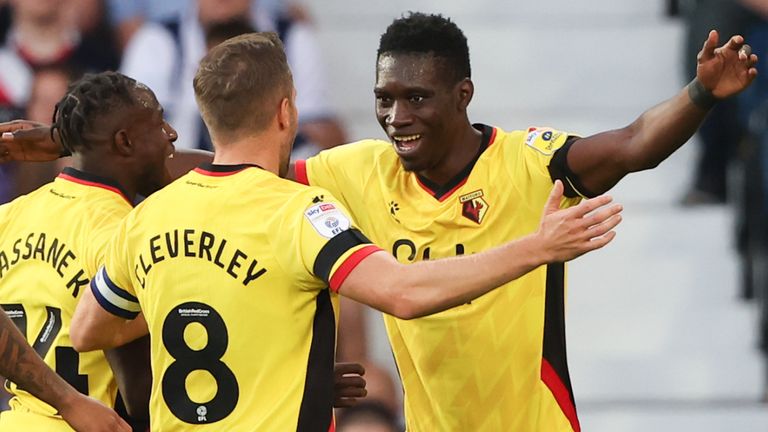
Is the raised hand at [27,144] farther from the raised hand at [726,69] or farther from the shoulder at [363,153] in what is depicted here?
the raised hand at [726,69]

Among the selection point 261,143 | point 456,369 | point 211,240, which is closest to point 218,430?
point 211,240

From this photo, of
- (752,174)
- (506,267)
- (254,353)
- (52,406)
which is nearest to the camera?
(506,267)

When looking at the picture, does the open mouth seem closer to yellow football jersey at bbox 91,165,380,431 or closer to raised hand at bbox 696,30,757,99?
yellow football jersey at bbox 91,165,380,431

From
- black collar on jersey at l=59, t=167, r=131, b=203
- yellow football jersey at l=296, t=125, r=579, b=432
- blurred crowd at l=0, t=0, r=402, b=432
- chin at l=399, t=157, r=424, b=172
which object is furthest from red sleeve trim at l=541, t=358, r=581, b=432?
blurred crowd at l=0, t=0, r=402, b=432

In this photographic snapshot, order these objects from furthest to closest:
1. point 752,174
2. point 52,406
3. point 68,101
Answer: point 752,174, point 68,101, point 52,406

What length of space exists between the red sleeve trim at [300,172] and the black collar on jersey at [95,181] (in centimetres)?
63

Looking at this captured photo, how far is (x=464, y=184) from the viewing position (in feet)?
15.9

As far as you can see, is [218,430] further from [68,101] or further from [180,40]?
[180,40]

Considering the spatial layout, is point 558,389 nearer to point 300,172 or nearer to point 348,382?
point 348,382

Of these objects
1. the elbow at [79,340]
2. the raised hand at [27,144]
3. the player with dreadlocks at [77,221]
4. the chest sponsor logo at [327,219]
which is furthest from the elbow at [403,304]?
the raised hand at [27,144]

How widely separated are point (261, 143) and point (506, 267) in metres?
0.81

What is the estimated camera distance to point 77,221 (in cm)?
460

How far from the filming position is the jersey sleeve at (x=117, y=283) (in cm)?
417

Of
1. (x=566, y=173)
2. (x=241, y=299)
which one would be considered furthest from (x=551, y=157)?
(x=241, y=299)
